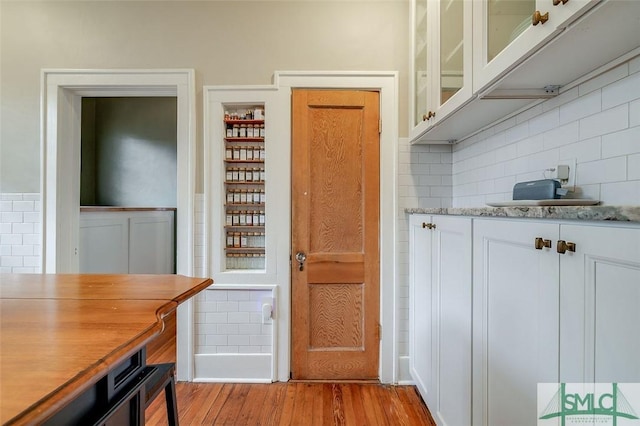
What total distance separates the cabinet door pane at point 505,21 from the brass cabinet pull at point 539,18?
0.06 meters

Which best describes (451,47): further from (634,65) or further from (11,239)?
(11,239)

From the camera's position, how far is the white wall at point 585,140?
3.02 ft

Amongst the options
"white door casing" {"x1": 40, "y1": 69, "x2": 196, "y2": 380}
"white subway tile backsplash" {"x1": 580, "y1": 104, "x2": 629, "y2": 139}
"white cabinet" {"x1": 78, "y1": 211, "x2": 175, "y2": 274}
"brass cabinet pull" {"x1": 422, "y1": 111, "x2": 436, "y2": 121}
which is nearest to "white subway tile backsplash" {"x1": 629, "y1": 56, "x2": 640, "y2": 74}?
"white subway tile backsplash" {"x1": 580, "y1": 104, "x2": 629, "y2": 139}

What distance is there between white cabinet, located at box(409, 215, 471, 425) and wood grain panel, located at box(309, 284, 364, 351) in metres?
0.37

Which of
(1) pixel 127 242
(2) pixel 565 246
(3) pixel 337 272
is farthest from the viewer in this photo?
(1) pixel 127 242

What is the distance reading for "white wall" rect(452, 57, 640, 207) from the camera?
0.92m

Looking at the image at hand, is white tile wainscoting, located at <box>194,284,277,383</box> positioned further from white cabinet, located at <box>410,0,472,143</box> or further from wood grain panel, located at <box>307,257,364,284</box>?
white cabinet, located at <box>410,0,472,143</box>

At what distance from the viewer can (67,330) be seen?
579 millimetres

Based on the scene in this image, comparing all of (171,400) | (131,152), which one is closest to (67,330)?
(171,400)

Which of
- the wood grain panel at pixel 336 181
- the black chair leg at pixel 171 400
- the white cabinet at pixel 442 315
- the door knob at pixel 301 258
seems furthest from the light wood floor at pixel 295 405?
the wood grain panel at pixel 336 181

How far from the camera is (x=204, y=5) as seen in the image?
2010 mm

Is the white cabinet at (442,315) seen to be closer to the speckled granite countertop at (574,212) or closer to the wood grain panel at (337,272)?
the speckled granite countertop at (574,212)

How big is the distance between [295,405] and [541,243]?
1.63 m

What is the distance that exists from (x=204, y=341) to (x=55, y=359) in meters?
1.71
